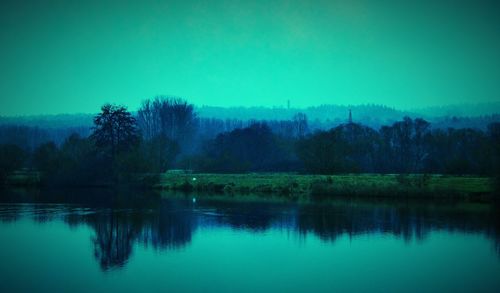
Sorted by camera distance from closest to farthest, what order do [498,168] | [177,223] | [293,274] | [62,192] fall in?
[293,274] → [177,223] → [498,168] → [62,192]

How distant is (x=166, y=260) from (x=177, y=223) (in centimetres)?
1224

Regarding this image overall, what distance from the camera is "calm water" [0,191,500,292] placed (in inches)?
932

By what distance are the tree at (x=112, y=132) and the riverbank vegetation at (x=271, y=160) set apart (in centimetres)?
15

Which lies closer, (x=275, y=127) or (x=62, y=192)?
(x=62, y=192)

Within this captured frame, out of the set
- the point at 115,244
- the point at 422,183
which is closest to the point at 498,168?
the point at 422,183

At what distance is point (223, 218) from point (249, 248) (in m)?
11.7

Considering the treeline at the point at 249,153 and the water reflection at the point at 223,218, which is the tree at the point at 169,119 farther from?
the water reflection at the point at 223,218

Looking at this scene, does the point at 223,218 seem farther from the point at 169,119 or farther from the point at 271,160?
the point at 169,119

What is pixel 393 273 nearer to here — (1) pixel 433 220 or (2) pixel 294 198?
(1) pixel 433 220

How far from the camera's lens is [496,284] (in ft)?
77.4

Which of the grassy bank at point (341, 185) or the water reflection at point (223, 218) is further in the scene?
the grassy bank at point (341, 185)

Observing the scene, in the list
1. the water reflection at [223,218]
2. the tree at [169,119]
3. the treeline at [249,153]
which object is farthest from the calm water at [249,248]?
the tree at [169,119]

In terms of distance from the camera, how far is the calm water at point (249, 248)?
2367 cm

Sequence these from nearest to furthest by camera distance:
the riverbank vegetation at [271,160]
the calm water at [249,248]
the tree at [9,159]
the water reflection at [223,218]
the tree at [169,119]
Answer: the calm water at [249,248], the water reflection at [223,218], the riverbank vegetation at [271,160], the tree at [9,159], the tree at [169,119]
